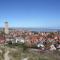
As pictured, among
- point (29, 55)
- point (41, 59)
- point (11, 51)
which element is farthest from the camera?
point (11, 51)

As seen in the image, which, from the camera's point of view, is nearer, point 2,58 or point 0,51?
point 2,58

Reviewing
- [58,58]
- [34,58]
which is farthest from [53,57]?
[34,58]

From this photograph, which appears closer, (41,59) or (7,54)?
(41,59)

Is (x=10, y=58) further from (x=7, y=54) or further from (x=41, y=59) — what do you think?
(x=41, y=59)

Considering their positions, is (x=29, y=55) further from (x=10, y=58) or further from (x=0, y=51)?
(x=0, y=51)

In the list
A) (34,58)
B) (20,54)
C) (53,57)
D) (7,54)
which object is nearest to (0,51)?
(7,54)

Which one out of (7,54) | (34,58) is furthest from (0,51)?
(34,58)

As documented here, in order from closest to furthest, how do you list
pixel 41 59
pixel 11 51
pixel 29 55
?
pixel 41 59, pixel 29 55, pixel 11 51
